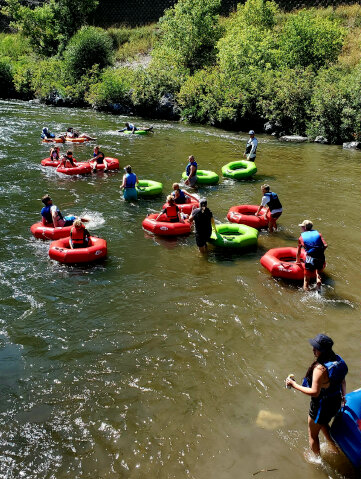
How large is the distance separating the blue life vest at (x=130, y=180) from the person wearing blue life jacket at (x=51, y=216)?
2.68 metres

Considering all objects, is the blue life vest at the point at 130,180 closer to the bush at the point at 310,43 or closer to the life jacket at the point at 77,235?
the life jacket at the point at 77,235

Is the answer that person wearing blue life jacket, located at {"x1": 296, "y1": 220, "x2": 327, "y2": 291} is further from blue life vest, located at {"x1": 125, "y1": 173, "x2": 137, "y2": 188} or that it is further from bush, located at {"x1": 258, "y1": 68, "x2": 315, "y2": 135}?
bush, located at {"x1": 258, "y1": 68, "x2": 315, "y2": 135}

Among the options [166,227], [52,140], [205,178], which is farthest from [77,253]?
[52,140]

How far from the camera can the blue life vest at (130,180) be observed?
11.9 meters

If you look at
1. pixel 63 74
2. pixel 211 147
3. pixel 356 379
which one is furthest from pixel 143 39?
pixel 356 379

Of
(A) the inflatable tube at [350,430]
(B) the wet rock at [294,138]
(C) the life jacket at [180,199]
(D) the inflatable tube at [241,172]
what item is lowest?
(A) the inflatable tube at [350,430]

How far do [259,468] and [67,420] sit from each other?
2.27 m

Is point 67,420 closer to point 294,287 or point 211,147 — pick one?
point 294,287

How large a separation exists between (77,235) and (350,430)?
248 inches

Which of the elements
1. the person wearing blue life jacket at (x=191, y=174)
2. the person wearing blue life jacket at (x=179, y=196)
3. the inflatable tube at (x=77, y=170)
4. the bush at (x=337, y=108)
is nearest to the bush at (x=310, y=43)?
the bush at (x=337, y=108)

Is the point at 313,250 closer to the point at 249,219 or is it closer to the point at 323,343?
the point at 249,219

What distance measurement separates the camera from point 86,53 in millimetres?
36469

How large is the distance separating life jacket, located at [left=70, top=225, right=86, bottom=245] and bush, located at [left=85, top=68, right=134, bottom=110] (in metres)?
25.2

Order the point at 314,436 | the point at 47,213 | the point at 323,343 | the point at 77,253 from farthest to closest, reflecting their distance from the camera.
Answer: the point at 47,213 < the point at 77,253 < the point at 314,436 < the point at 323,343
